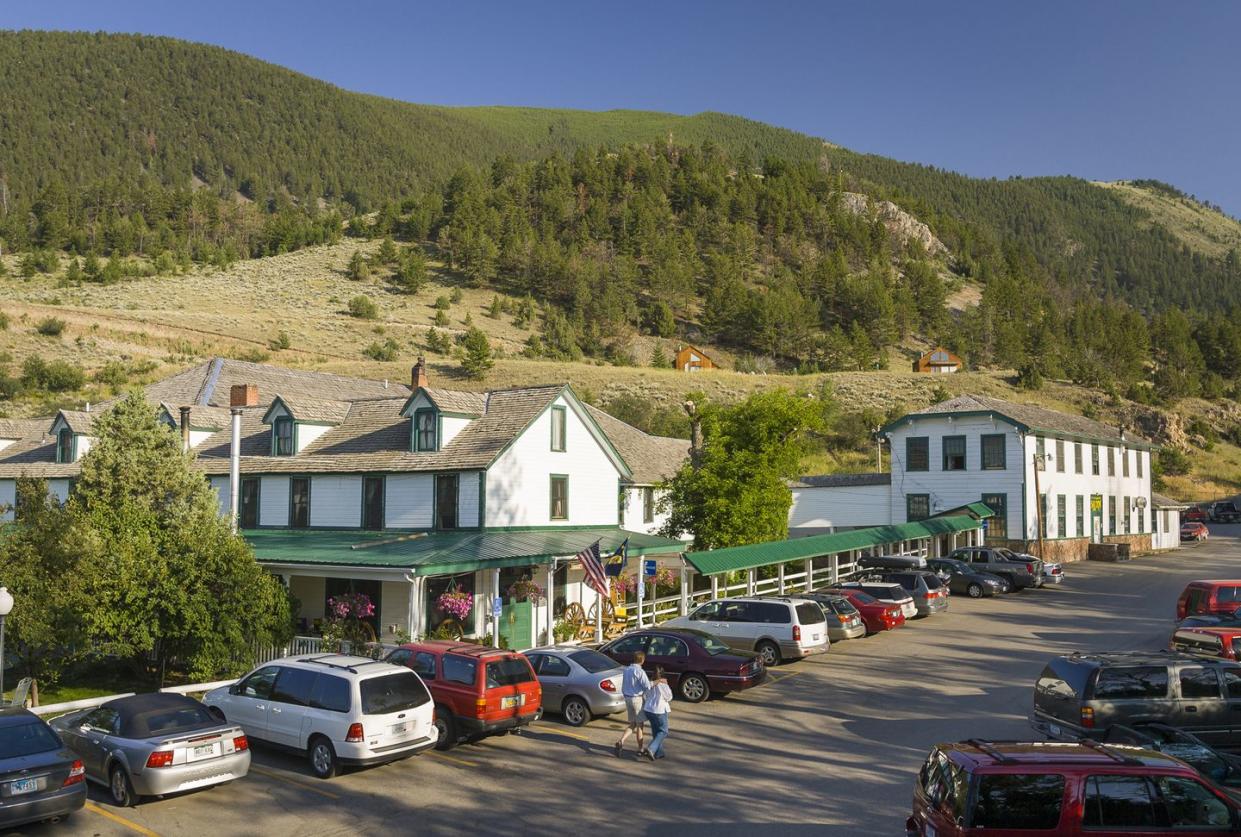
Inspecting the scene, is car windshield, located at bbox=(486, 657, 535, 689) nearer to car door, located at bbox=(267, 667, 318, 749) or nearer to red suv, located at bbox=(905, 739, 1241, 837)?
car door, located at bbox=(267, 667, 318, 749)

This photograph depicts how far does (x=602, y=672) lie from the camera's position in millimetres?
18844

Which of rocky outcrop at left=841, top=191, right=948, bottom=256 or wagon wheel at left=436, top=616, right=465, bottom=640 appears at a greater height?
rocky outcrop at left=841, top=191, right=948, bottom=256

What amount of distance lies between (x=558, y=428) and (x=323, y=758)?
718 inches

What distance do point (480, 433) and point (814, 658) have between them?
12919 millimetres

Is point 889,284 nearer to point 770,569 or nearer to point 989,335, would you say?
point 989,335

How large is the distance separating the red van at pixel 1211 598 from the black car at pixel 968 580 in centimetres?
1042

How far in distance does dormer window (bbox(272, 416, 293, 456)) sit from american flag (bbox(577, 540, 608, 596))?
14150 millimetres

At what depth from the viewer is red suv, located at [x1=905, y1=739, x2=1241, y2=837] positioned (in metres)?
9.00

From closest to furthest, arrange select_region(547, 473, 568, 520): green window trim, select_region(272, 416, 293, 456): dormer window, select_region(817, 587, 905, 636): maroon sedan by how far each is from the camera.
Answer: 1. select_region(817, 587, 905, 636): maroon sedan
2. select_region(547, 473, 568, 520): green window trim
3. select_region(272, 416, 293, 456): dormer window

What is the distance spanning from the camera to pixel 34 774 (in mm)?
11992

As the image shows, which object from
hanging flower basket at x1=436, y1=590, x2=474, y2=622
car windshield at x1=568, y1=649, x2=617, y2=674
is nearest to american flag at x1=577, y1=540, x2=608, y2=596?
hanging flower basket at x1=436, y1=590, x2=474, y2=622

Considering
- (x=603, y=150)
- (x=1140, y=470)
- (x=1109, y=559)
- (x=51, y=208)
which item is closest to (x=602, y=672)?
(x=1109, y=559)

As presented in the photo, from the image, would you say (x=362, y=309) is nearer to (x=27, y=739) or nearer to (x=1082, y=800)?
(x=27, y=739)

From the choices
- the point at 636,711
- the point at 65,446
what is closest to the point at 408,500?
the point at 636,711
